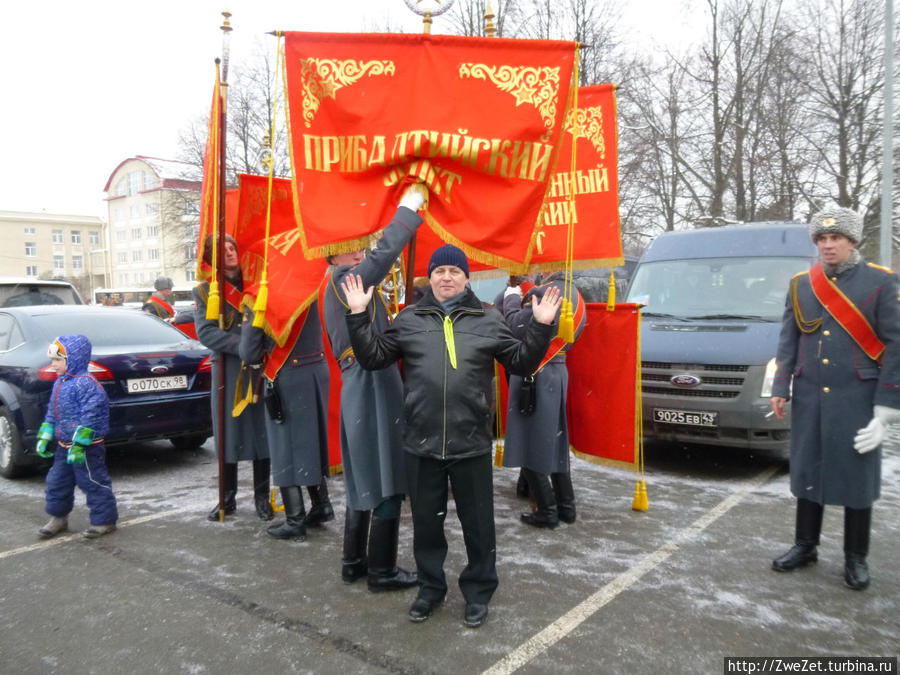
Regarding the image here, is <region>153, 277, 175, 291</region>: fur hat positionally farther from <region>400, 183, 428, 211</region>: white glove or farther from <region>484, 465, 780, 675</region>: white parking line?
<region>484, 465, 780, 675</region>: white parking line

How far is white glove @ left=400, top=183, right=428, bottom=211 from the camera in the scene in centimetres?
350

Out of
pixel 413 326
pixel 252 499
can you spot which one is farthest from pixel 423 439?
pixel 252 499

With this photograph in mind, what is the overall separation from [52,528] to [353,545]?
2278 mm

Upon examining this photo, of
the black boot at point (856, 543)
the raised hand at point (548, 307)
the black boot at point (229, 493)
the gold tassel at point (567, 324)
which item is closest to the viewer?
the raised hand at point (548, 307)

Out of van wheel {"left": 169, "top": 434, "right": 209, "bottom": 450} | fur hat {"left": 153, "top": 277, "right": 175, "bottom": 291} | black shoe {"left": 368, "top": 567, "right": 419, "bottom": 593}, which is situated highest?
fur hat {"left": 153, "top": 277, "right": 175, "bottom": 291}

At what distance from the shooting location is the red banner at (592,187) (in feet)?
17.3

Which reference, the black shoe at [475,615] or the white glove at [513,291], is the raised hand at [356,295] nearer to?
the black shoe at [475,615]

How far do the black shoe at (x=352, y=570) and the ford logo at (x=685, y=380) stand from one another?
3.47 m

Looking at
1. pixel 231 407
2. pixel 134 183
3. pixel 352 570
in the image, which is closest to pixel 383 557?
pixel 352 570

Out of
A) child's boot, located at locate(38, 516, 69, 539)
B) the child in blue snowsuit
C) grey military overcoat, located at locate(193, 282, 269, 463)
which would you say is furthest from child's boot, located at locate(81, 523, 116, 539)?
grey military overcoat, located at locate(193, 282, 269, 463)

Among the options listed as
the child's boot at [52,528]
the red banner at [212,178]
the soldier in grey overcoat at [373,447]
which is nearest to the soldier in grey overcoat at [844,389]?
the soldier in grey overcoat at [373,447]

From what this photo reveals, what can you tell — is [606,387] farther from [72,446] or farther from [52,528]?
[52,528]

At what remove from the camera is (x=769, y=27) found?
72.2ft

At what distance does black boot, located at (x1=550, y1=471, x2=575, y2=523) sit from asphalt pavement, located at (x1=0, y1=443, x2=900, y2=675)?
3.9 inches
